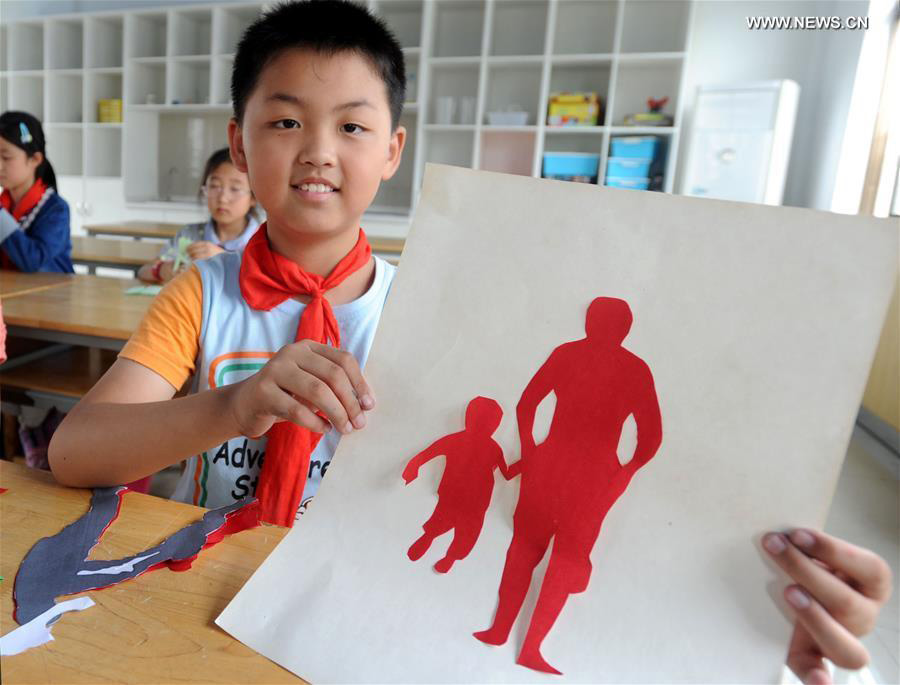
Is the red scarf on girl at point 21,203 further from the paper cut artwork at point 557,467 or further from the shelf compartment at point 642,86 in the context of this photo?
the shelf compartment at point 642,86

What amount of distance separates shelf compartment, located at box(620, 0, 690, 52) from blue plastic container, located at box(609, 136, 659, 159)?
0.74 m

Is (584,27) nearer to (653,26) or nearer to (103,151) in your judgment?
(653,26)

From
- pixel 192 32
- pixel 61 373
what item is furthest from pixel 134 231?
pixel 192 32

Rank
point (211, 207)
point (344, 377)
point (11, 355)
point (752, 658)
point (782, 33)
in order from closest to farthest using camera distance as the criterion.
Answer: point (752, 658), point (344, 377), point (11, 355), point (211, 207), point (782, 33)

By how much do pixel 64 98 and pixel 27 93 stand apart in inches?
19.7

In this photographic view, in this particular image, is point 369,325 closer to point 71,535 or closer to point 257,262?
point 257,262

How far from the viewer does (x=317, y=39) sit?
2.38ft

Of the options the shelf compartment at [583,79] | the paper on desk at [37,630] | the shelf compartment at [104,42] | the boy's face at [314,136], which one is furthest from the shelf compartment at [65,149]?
the paper on desk at [37,630]

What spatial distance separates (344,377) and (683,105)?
15.3ft

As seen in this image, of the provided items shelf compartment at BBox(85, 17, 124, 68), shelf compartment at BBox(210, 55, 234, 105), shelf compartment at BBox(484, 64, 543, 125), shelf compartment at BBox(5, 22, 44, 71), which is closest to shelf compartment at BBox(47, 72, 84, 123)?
shelf compartment at BBox(85, 17, 124, 68)

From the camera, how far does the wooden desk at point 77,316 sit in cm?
156

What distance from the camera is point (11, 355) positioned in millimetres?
2033

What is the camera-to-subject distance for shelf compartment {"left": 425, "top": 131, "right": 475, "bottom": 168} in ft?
16.3

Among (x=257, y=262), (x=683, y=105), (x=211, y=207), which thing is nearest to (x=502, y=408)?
(x=257, y=262)
